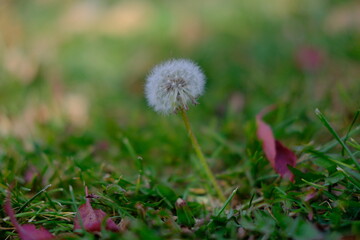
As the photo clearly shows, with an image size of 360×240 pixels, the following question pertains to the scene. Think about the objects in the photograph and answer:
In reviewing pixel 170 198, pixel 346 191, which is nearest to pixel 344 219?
pixel 346 191

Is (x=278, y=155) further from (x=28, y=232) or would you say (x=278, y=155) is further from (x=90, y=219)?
(x=28, y=232)

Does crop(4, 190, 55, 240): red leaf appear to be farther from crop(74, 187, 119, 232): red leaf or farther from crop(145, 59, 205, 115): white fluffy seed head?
crop(145, 59, 205, 115): white fluffy seed head

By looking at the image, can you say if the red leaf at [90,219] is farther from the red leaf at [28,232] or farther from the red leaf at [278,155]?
the red leaf at [278,155]

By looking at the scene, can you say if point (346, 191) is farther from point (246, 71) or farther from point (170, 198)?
point (246, 71)

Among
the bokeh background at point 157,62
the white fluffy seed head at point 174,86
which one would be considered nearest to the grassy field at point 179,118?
the bokeh background at point 157,62

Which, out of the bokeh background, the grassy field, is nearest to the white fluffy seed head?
the grassy field
